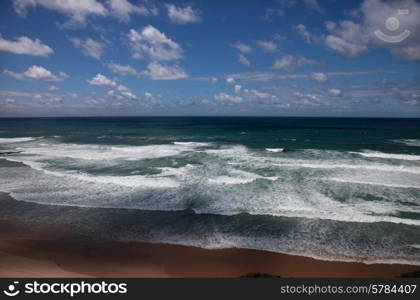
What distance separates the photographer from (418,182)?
1486cm

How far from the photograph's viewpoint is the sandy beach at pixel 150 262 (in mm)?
7098

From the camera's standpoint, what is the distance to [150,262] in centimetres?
761

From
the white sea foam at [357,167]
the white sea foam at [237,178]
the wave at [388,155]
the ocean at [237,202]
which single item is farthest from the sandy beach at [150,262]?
the wave at [388,155]

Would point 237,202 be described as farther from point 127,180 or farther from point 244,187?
point 127,180

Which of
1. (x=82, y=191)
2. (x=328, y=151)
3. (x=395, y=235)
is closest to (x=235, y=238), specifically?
(x=395, y=235)

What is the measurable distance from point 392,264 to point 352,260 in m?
1.15

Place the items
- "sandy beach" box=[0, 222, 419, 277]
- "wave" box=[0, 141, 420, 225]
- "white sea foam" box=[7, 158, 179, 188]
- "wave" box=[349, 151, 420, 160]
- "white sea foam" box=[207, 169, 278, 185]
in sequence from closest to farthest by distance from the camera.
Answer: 1. "sandy beach" box=[0, 222, 419, 277]
2. "wave" box=[0, 141, 420, 225]
3. "white sea foam" box=[7, 158, 179, 188]
4. "white sea foam" box=[207, 169, 278, 185]
5. "wave" box=[349, 151, 420, 160]

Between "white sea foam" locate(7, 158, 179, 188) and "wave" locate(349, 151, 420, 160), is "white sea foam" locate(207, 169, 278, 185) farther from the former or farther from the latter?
"wave" locate(349, 151, 420, 160)

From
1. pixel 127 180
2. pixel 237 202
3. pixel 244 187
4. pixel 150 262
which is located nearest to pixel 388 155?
pixel 244 187

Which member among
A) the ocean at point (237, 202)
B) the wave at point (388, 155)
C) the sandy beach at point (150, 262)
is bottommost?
the sandy beach at point (150, 262)

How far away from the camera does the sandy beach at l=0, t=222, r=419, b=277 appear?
7098 mm

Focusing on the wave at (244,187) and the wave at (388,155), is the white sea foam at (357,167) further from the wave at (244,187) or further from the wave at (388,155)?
the wave at (388,155)

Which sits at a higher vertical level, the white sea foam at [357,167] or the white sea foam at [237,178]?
the white sea foam at [357,167]

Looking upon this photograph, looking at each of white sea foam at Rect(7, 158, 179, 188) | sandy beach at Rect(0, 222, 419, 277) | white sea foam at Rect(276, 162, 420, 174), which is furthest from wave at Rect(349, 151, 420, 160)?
white sea foam at Rect(7, 158, 179, 188)
